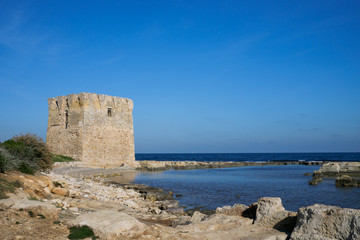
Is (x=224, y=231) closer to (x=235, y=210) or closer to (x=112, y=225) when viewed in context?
(x=235, y=210)

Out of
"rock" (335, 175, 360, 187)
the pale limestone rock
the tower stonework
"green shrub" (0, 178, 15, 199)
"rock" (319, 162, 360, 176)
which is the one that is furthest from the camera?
the tower stonework

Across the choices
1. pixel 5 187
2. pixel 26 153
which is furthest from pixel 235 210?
pixel 26 153

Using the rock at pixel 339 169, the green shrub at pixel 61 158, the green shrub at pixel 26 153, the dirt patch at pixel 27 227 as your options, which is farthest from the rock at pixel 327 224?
the rock at pixel 339 169

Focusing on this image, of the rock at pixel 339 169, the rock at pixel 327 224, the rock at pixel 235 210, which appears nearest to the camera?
the rock at pixel 327 224

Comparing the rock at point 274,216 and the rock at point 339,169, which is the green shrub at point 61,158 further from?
the rock at point 339,169

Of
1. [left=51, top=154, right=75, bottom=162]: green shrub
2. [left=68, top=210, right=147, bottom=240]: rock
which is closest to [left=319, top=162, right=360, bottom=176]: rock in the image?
[left=51, top=154, right=75, bottom=162]: green shrub

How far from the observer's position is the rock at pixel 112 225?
215 inches

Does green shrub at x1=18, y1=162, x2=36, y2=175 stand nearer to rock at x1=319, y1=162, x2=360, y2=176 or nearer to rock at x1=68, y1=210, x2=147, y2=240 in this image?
rock at x1=68, y1=210, x2=147, y2=240

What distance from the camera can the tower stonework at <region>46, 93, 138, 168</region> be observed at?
2668 cm

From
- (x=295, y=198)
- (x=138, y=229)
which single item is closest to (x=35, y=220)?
(x=138, y=229)

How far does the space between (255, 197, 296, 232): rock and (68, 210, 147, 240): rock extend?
2479 millimetres

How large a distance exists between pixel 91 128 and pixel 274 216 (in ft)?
75.3

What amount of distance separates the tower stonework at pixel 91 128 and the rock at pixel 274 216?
22.0 meters

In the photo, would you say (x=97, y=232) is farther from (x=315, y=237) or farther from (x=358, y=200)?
(x=358, y=200)
